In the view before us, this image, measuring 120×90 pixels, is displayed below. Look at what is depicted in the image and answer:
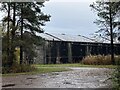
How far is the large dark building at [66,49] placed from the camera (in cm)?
4091

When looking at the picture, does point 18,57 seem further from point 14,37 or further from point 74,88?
point 74,88

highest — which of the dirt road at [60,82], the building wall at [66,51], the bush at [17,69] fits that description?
the building wall at [66,51]

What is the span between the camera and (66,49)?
43406mm

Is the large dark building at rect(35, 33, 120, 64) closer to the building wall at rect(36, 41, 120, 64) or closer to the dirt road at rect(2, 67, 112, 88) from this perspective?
the building wall at rect(36, 41, 120, 64)

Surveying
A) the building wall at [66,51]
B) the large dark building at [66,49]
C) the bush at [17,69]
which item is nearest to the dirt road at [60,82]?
the bush at [17,69]

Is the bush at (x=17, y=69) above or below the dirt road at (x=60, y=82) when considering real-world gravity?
above

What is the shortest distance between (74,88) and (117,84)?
2.97m

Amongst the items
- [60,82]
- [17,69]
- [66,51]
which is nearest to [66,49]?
[66,51]

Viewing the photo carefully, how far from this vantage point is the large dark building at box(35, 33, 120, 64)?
40.9m

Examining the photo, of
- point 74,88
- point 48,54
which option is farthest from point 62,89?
point 48,54

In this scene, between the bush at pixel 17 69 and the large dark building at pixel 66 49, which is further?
the large dark building at pixel 66 49

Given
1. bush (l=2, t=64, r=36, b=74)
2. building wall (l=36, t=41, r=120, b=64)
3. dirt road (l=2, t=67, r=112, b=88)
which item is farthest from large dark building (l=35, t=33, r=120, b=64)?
dirt road (l=2, t=67, r=112, b=88)

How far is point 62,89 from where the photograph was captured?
12.2 metres

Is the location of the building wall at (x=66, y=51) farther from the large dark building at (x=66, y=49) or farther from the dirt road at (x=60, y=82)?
the dirt road at (x=60, y=82)
